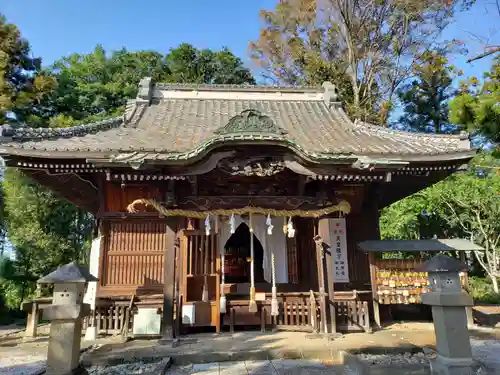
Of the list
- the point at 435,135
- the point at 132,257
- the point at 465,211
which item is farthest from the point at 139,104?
the point at 465,211

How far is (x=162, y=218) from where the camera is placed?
335 inches

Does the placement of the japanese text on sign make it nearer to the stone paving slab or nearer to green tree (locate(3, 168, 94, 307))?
the stone paving slab

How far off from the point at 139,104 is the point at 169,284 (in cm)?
648

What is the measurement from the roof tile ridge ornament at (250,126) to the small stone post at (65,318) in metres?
3.78

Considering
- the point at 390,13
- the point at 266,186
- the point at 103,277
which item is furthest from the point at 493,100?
the point at 390,13

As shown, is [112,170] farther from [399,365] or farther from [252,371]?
[399,365]

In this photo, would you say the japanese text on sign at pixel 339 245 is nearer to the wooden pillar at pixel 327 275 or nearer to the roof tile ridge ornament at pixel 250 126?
the wooden pillar at pixel 327 275

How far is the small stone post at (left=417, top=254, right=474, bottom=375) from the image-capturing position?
4.42m

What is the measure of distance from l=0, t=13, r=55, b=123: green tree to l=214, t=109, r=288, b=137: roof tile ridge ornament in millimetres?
14690

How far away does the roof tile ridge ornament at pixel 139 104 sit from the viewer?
391 inches

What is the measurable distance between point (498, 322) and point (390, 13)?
16.5 metres

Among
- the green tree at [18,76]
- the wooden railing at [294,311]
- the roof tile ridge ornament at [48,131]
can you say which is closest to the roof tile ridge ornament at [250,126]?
the wooden railing at [294,311]

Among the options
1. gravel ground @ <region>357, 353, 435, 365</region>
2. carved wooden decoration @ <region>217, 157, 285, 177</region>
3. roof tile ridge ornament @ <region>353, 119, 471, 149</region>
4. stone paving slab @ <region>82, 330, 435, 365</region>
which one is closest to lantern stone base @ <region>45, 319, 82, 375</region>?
stone paving slab @ <region>82, 330, 435, 365</region>

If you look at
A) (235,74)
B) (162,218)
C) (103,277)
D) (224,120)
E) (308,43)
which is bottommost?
(103,277)
